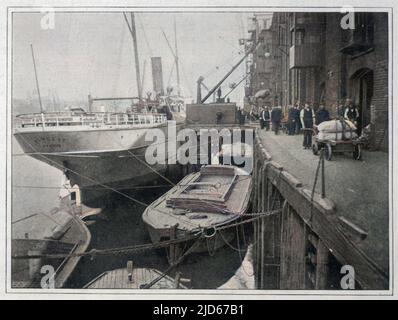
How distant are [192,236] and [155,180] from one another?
1.05 m

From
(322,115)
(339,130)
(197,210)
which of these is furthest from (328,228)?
(197,210)

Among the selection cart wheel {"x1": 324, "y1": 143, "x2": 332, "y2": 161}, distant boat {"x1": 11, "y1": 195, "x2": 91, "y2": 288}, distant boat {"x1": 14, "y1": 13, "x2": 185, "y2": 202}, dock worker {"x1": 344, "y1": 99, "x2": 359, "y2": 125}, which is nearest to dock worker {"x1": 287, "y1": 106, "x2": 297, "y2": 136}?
dock worker {"x1": 344, "y1": 99, "x2": 359, "y2": 125}

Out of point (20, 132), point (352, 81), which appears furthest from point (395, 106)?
point (20, 132)

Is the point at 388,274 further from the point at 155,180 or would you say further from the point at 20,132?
the point at 20,132

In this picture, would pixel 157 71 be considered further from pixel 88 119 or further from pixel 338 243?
pixel 338 243

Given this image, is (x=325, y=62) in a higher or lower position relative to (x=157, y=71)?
higher

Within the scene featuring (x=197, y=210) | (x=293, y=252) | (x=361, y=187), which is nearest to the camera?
(x=361, y=187)

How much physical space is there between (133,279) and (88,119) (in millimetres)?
2861

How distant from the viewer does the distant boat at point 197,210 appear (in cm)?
535

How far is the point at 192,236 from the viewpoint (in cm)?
522

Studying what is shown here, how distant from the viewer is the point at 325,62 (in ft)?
18.8

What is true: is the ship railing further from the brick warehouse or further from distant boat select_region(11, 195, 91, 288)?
the brick warehouse

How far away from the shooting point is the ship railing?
16.5 feet

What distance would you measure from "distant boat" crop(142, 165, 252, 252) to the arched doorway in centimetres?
212
